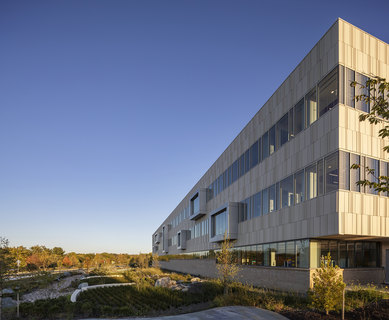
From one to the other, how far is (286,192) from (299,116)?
494 centimetres

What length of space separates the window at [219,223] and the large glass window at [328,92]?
16.3 meters

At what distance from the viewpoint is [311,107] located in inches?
746

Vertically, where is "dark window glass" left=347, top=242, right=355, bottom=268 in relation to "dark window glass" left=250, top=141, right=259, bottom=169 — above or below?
below

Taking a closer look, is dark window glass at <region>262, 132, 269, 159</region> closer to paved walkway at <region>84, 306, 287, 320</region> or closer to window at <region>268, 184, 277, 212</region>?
window at <region>268, 184, 277, 212</region>

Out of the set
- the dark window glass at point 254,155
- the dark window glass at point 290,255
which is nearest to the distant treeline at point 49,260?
the dark window glass at point 254,155

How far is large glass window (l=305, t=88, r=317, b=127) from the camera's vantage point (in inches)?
732

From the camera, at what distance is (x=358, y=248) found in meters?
19.9

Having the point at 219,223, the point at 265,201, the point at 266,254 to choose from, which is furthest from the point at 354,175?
the point at 219,223

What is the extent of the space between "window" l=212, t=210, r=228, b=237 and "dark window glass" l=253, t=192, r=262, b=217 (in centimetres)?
523

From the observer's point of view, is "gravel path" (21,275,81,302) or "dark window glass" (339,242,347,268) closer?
"dark window glass" (339,242,347,268)

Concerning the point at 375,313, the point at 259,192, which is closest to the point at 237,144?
the point at 259,192

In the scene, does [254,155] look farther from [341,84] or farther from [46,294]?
[46,294]

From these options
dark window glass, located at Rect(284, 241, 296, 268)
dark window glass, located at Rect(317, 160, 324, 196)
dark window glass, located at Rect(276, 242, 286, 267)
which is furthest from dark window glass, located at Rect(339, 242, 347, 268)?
dark window glass, located at Rect(317, 160, 324, 196)

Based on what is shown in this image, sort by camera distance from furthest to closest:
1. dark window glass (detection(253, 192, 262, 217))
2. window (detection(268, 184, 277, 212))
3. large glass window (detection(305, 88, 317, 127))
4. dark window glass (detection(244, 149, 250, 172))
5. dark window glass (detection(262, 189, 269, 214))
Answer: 1. dark window glass (detection(244, 149, 250, 172))
2. dark window glass (detection(253, 192, 262, 217))
3. dark window glass (detection(262, 189, 269, 214))
4. window (detection(268, 184, 277, 212))
5. large glass window (detection(305, 88, 317, 127))
